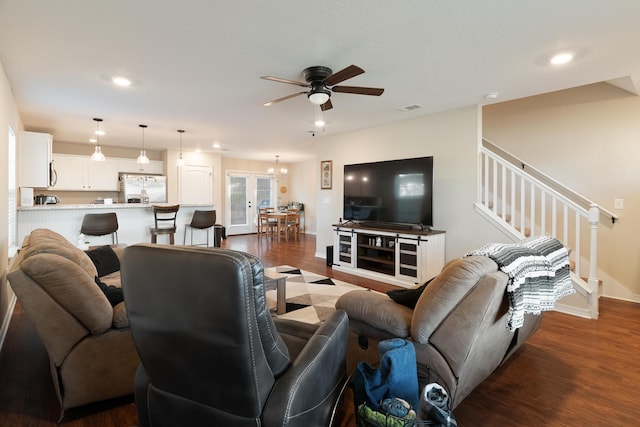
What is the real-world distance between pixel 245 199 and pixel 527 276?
8953mm

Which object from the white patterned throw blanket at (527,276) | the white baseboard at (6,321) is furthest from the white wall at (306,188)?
the white patterned throw blanket at (527,276)

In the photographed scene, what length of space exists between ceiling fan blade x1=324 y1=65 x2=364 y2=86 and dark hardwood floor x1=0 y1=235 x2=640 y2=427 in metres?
2.33

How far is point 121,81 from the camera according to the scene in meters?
3.24

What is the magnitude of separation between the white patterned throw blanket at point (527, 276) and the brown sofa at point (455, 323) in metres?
0.07

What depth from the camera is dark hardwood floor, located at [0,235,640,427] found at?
5.70 ft

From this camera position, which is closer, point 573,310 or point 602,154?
point 573,310

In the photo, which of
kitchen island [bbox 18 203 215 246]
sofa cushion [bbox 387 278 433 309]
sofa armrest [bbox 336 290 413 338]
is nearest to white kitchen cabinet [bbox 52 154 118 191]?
kitchen island [bbox 18 203 215 246]

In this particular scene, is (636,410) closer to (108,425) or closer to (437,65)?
(437,65)

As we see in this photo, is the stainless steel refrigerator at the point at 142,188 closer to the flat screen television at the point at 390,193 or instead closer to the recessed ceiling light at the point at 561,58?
the flat screen television at the point at 390,193

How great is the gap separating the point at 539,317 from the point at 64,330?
3200 mm

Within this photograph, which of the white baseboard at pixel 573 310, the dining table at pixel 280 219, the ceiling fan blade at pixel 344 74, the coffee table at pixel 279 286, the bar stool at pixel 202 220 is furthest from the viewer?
the dining table at pixel 280 219

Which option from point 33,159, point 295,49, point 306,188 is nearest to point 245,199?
point 306,188

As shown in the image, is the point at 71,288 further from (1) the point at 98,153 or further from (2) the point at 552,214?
(2) the point at 552,214

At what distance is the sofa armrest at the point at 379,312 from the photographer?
5.75ft
